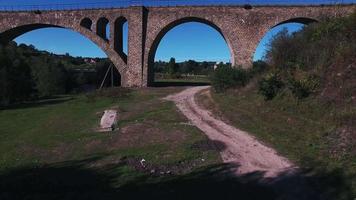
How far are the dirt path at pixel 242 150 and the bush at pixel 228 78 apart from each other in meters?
7.82

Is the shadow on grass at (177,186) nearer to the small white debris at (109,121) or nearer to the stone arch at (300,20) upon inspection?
the small white debris at (109,121)

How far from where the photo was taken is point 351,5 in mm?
29734

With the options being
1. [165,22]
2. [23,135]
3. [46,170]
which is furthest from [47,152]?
[165,22]

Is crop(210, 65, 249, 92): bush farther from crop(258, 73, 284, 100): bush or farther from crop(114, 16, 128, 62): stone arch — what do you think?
crop(114, 16, 128, 62): stone arch

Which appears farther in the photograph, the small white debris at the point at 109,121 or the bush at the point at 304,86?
the small white debris at the point at 109,121

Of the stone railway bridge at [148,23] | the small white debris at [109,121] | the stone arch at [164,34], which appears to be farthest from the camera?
the stone arch at [164,34]

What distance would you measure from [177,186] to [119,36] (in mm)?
29840

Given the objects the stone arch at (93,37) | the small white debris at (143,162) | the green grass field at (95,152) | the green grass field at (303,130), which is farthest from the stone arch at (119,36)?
the small white debris at (143,162)

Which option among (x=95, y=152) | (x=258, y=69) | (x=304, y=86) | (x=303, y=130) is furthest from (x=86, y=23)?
(x=303, y=130)

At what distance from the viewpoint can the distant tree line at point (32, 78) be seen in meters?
33.4

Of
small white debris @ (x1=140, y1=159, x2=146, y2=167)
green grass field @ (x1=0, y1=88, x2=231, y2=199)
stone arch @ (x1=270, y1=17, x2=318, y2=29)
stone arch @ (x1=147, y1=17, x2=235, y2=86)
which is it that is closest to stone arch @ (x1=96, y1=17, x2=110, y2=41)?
stone arch @ (x1=147, y1=17, x2=235, y2=86)

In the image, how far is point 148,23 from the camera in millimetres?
34500

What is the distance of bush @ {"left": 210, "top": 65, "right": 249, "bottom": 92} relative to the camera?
78.8 ft

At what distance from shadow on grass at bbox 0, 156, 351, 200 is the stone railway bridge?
2340 centimetres
